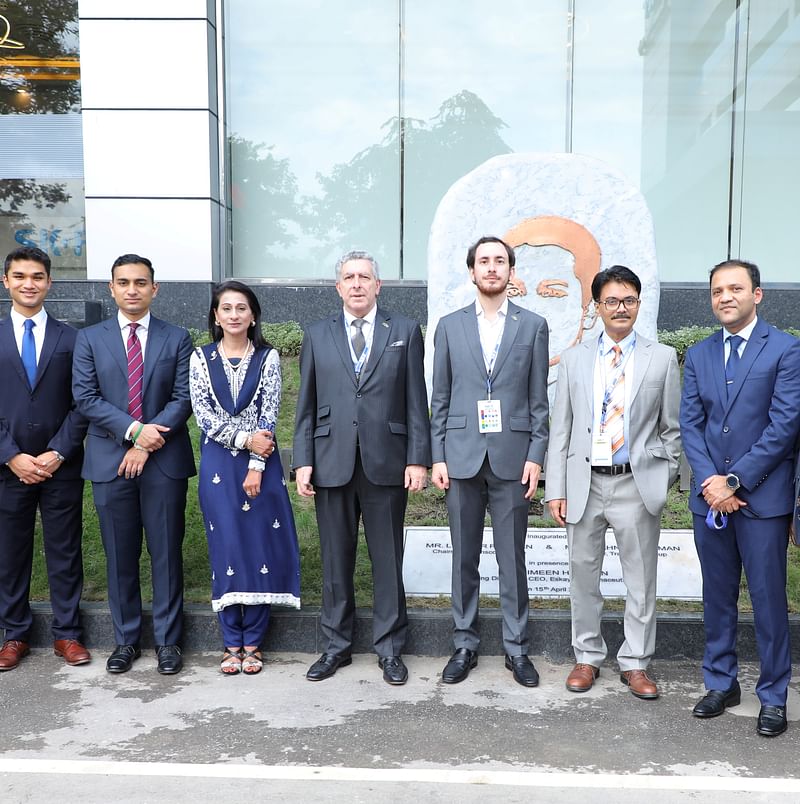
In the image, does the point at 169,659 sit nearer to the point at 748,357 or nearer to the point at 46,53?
the point at 748,357

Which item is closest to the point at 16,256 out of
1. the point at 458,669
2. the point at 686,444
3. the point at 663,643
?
the point at 458,669

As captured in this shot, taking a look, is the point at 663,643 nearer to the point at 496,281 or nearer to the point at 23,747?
the point at 496,281

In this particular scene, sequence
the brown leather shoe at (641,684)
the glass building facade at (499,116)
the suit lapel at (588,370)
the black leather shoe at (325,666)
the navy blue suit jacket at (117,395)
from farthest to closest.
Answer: the glass building facade at (499,116) → the navy blue suit jacket at (117,395) → the black leather shoe at (325,666) → the suit lapel at (588,370) → the brown leather shoe at (641,684)

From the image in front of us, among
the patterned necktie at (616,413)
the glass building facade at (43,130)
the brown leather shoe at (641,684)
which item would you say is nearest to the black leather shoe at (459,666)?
the brown leather shoe at (641,684)

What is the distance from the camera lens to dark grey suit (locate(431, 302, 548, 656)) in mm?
4102

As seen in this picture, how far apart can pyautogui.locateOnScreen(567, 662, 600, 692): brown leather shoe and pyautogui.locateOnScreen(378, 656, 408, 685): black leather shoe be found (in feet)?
2.46

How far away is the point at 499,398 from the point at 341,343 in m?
0.78

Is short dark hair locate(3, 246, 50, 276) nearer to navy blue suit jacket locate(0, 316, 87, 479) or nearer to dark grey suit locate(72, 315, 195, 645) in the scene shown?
navy blue suit jacket locate(0, 316, 87, 479)

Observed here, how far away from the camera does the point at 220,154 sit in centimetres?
937

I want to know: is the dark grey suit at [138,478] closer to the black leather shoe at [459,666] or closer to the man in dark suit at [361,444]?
the man in dark suit at [361,444]

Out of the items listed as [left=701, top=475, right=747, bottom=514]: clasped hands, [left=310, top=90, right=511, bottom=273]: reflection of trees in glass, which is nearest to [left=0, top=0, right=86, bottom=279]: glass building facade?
[left=310, top=90, right=511, bottom=273]: reflection of trees in glass

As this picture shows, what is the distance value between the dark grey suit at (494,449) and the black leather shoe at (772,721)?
105 centimetres

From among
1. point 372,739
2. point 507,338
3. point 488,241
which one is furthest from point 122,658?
point 488,241

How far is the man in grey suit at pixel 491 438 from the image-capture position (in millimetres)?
4090
